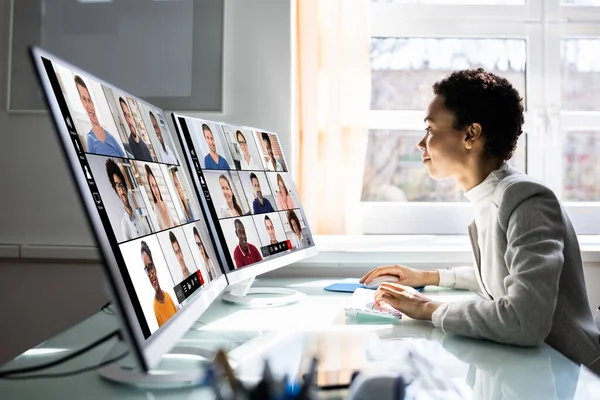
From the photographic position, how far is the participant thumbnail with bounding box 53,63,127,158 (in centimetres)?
67

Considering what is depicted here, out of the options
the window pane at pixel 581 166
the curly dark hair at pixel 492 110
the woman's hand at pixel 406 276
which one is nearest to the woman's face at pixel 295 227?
the woman's hand at pixel 406 276

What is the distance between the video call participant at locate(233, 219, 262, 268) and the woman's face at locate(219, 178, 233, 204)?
5 centimetres

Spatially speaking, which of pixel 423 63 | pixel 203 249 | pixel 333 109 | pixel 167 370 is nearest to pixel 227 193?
pixel 203 249

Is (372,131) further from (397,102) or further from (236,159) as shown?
(236,159)

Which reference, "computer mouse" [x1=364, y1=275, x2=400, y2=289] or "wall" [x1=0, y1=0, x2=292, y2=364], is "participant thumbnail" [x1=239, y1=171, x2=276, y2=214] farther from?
"wall" [x1=0, y1=0, x2=292, y2=364]

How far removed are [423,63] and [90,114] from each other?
173cm

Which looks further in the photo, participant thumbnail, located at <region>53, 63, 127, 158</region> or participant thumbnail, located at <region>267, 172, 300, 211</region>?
participant thumbnail, located at <region>267, 172, 300, 211</region>

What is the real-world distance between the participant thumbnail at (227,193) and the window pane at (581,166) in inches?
55.9

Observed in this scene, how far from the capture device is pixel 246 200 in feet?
4.55

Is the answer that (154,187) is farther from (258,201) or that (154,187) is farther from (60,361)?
(258,201)

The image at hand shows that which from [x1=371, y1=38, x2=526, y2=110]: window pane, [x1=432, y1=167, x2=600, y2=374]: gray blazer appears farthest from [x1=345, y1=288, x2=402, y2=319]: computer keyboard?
[x1=371, y1=38, x2=526, y2=110]: window pane

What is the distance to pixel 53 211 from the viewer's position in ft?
6.33

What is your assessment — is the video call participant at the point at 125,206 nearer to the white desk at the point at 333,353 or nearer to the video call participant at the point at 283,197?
the white desk at the point at 333,353

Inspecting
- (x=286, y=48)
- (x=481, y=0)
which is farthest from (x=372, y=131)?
(x=481, y=0)
